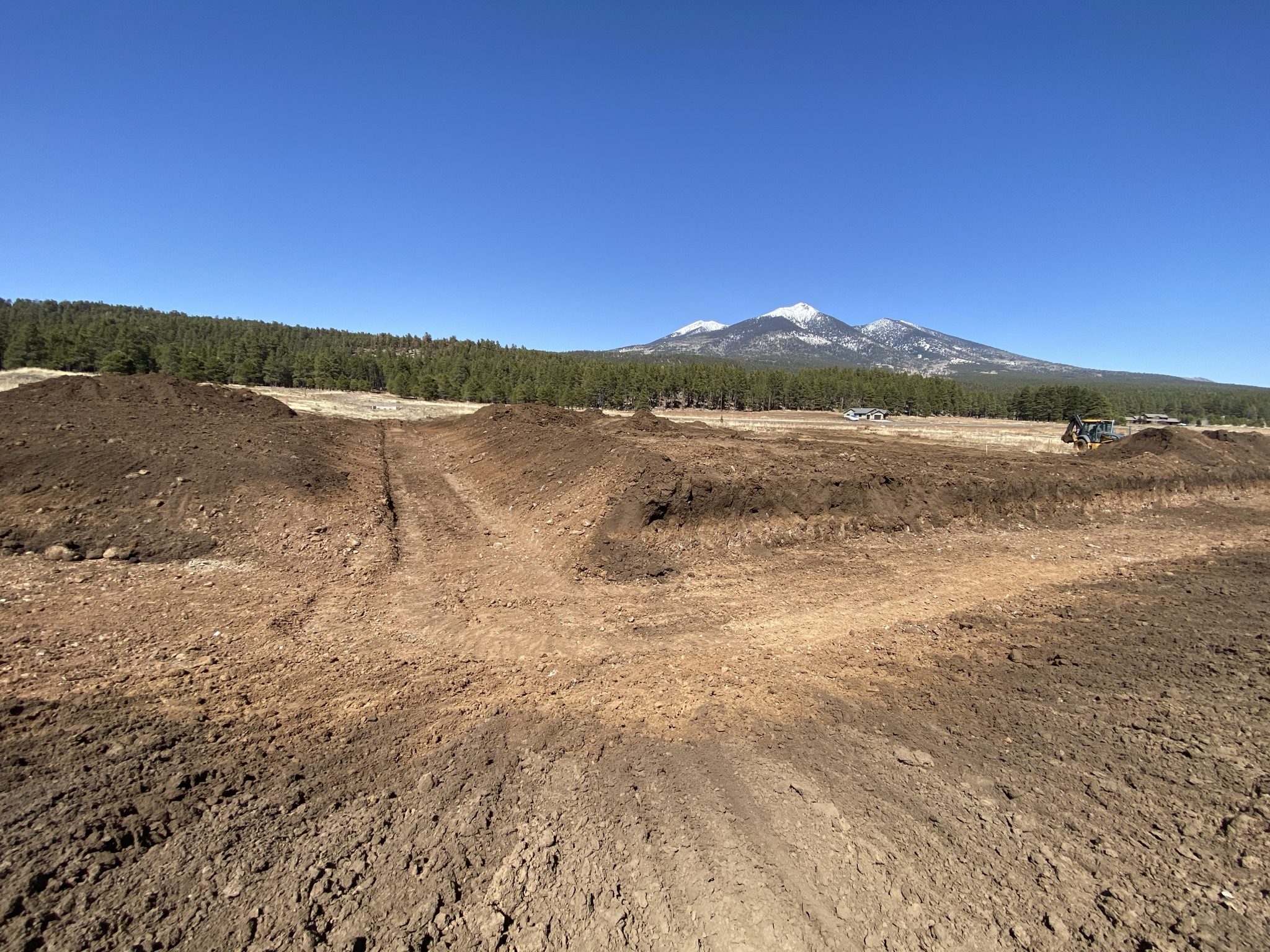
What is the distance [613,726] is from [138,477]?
11.9m

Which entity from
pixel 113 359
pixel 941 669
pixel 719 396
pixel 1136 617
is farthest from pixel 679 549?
pixel 719 396

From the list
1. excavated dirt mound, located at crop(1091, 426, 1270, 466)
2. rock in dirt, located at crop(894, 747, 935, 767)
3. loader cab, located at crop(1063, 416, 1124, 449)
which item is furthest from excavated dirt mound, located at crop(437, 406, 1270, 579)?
loader cab, located at crop(1063, 416, 1124, 449)

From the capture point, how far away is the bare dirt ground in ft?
10.4

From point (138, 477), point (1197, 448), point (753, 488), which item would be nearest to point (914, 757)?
point (753, 488)

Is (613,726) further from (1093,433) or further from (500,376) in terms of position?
(500,376)

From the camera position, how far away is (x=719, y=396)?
113m

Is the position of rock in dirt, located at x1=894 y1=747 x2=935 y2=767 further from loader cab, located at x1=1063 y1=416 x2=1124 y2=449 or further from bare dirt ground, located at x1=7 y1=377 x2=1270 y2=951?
loader cab, located at x1=1063 y1=416 x2=1124 y2=449

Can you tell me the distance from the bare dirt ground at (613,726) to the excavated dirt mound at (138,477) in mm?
109

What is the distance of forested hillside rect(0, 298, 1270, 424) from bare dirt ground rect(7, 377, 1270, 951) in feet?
254

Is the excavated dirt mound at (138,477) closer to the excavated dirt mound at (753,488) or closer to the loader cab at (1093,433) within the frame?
the excavated dirt mound at (753,488)

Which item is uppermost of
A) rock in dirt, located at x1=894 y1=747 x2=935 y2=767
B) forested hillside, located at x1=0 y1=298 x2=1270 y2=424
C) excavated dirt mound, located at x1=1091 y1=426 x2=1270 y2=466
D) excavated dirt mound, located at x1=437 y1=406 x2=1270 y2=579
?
forested hillside, located at x1=0 y1=298 x2=1270 y2=424

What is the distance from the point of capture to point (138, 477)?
10891 mm

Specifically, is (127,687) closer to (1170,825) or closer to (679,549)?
(679,549)

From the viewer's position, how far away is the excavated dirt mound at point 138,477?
8898 millimetres
